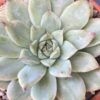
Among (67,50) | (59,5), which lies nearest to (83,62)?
(67,50)

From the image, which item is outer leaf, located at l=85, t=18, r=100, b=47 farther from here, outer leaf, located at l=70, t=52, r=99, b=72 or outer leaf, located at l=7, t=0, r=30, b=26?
outer leaf, located at l=7, t=0, r=30, b=26

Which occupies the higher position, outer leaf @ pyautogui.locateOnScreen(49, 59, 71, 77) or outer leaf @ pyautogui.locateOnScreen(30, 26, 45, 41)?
outer leaf @ pyautogui.locateOnScreen(30, 26, 45, 41)

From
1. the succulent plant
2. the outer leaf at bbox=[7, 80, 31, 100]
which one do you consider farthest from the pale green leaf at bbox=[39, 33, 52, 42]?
the outer leaf at bbox=[7, 80, 31, 100]

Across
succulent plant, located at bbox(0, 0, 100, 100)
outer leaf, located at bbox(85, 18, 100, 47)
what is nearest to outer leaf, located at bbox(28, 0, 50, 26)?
succulent plant, located at bbox(0, 0, 100, 100)

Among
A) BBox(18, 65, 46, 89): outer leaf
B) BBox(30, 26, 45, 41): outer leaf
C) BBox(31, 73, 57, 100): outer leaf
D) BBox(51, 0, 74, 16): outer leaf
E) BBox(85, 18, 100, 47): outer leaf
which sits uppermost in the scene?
BBox(51, 0, 74, 16): outer leaf

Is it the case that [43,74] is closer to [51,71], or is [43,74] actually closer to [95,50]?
[51,71]

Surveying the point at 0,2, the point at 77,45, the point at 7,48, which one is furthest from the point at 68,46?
the point at 0,2

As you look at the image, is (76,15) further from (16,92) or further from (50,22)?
(16,92)

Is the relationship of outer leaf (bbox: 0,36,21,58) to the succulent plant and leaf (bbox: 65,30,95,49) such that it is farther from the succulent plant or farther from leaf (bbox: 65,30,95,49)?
leaf (bbox: 65,30,95,49)
